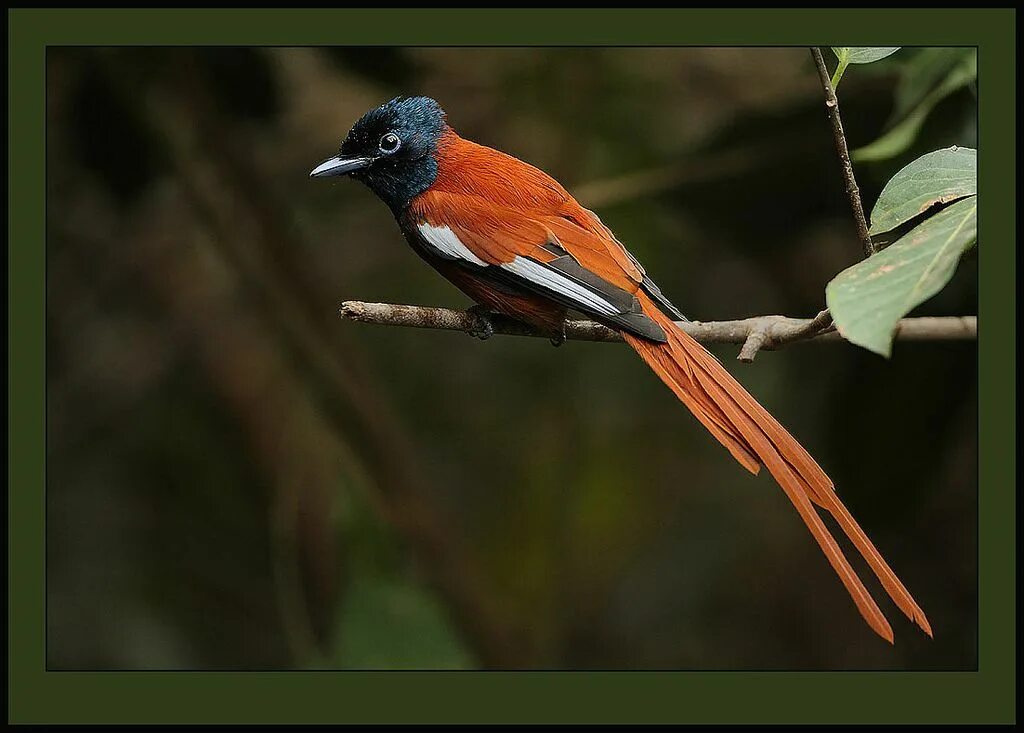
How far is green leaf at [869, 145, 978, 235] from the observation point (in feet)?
5.19

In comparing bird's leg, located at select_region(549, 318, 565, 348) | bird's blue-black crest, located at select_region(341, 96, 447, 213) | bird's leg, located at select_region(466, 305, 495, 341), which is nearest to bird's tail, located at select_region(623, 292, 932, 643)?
bird's leg, located at select_region(549, 318, 565, 348)

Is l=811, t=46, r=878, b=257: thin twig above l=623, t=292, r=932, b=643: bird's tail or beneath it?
above

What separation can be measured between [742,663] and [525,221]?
152cm

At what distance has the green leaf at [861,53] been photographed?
1.71m

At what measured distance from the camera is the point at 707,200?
9.08ft

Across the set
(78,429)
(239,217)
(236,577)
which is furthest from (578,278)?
(78,429)

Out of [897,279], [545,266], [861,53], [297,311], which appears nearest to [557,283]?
[545,266]

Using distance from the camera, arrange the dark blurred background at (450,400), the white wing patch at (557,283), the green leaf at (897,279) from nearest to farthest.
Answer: the green leaf at (897,279)
the white wing patch at (557,283)
the dark blurred background at (450,400)

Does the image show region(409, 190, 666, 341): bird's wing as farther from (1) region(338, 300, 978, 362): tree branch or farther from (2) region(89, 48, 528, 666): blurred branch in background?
(2) region(89, 48, 528, 666): blurred branch in background

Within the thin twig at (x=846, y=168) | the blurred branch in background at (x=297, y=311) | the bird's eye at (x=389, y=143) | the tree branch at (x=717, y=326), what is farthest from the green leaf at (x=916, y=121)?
the blurred branch in background at (x=297, y=311)

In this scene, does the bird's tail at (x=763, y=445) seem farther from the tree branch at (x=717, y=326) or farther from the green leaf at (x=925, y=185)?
the green leaf at (x=925, y=185)

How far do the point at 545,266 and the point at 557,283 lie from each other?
51 mm

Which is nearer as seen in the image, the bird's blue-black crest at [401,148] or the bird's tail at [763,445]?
the bird's tail at [763,445]

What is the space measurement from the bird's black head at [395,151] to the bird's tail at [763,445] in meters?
0.56
